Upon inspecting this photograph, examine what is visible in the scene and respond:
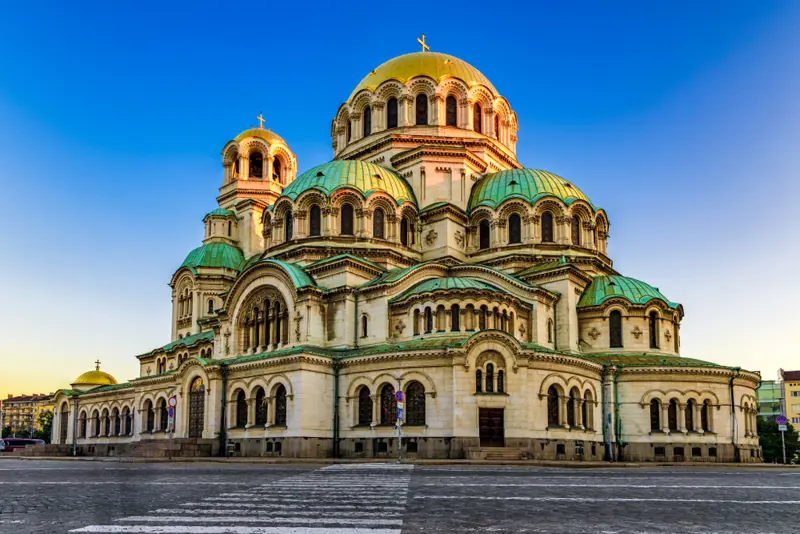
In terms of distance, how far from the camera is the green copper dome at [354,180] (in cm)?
4866

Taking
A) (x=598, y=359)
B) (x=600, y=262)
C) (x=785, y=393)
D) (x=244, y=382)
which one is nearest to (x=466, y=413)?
(x=598, y=359)

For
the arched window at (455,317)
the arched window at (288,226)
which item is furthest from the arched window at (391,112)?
the arched window at (455,317)

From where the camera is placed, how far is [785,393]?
10619 centimetres

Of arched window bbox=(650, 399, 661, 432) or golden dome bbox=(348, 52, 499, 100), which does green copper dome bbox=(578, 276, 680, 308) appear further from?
golden dome bbox=(348, 52, 499, 100)

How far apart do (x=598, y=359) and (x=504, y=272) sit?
7.21 metres

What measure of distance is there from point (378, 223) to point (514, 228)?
854cm

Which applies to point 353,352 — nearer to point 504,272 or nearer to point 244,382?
point 244,382

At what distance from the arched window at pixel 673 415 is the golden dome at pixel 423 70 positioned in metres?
25.8

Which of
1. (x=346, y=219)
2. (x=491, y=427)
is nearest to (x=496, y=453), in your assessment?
(x=491, y=427)

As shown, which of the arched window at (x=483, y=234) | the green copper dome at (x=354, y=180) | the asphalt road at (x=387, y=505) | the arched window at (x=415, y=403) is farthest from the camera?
the arched window at (x=483, y=234)

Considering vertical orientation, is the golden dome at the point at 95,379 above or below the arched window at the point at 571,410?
above

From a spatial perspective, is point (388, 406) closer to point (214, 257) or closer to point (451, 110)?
point (451, 110)

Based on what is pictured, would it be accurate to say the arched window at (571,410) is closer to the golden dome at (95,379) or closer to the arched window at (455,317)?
the arched window at (455,317)

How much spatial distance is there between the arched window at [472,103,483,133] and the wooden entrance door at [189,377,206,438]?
1014 inches
